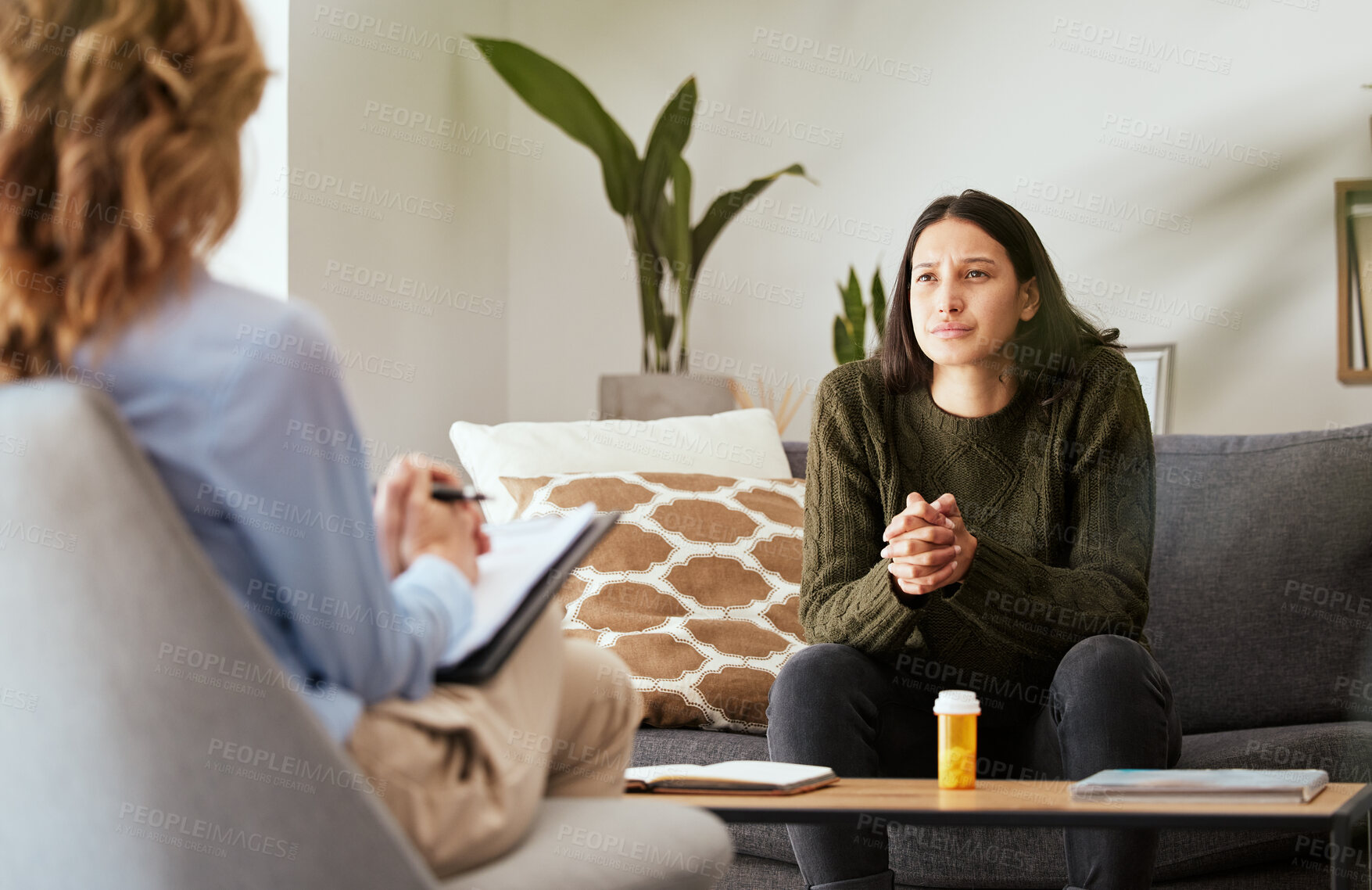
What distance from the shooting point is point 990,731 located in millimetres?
1613

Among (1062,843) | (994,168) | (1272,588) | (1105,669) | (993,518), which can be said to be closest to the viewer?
(1105,669)

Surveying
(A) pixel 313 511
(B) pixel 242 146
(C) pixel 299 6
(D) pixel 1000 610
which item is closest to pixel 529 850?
(A) pixel 313 511

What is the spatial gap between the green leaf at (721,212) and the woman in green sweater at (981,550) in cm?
115

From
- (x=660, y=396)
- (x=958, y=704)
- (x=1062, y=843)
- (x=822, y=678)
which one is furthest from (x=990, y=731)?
(x=660, y=396)

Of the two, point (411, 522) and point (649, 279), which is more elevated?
point (649, 279)

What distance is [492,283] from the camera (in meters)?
3.43

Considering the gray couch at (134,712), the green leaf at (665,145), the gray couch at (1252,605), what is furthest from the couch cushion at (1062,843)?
the green leaf at (665,145)

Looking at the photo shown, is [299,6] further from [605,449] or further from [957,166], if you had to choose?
[957,166]

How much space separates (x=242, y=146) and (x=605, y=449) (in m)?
1.49

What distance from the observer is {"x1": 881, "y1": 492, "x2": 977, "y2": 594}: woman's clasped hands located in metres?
1.45

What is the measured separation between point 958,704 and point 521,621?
2.00 feet

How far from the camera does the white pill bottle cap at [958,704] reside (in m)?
1.25

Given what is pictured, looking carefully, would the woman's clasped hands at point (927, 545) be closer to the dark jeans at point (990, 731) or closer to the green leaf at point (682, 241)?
the dark jeans at point (990, 731)

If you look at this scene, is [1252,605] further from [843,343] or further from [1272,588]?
[843,343]
